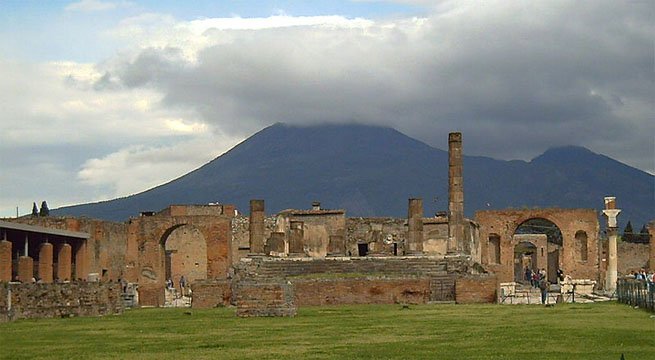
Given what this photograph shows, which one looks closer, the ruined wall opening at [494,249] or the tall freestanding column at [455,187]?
the tall freestanding column at [455,187]

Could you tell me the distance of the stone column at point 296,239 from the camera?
54812mm

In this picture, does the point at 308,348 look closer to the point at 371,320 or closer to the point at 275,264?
the point at 371,320

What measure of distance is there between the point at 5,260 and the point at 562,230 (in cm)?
3278

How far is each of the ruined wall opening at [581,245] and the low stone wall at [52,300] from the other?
123 ft

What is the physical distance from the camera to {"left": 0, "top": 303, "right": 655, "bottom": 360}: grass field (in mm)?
15508

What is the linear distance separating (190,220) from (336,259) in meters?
14.0

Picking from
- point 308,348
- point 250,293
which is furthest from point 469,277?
point 308,348

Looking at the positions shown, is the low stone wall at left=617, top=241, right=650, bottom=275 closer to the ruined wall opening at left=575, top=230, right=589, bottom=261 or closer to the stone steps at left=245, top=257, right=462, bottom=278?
the ruined wall opening at left=575, top=230, right=589, bottom=261

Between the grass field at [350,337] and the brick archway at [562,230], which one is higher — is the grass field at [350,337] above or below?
below

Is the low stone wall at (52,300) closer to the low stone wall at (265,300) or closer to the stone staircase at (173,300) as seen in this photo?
the low stone wall at (265,300)

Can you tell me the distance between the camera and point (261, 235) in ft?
168

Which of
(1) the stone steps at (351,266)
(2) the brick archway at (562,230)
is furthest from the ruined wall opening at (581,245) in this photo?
(1) the stone steps at (351,266)

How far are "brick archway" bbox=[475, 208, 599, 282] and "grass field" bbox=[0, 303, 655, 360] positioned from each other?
35.0 m

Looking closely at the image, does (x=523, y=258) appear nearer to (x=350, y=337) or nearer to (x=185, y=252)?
(x=185, y=252)
